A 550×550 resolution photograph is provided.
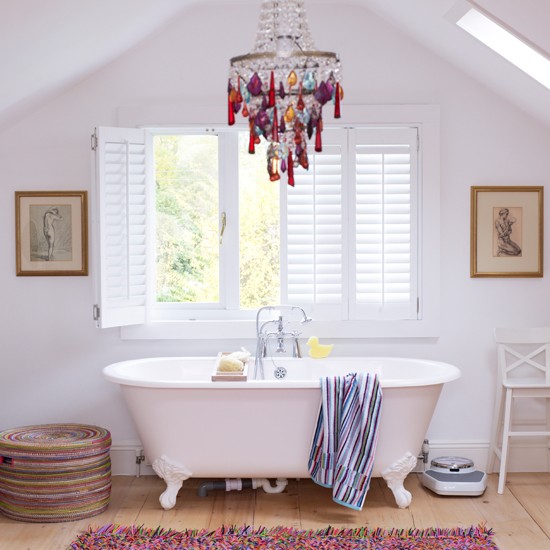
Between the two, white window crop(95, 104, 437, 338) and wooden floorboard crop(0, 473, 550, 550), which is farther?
white window crop(95, 104, 437, 338)

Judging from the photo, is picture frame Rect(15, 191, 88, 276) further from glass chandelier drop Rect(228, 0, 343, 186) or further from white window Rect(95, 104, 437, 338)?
glass chandelier drop Rect(228, 0, 343, 186)

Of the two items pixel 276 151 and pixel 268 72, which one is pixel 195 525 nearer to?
pixel 276 151

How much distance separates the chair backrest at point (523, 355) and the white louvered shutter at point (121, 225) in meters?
1.99

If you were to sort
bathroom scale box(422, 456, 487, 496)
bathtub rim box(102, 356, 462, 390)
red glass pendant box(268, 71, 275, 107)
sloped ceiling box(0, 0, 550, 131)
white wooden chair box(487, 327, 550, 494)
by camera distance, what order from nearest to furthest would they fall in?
red glass pendant box(268, 71, 275, 107), sloped ceiling box(0, 0, 550, 131), bathtub rim box(102, 356, 462, 390), bathroom scale box(422, 456, 487, 496), white wooden chair box(487, 327, 550, 494)

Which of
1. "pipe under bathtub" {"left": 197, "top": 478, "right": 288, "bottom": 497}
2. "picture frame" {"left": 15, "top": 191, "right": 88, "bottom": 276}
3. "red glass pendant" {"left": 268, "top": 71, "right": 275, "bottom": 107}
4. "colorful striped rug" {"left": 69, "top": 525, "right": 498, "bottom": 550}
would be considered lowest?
"colorful striped rug" {"left": 69, "top": 525, "right": 498, "bottom": 550}

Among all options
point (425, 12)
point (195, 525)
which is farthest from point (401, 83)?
point (195, 525)

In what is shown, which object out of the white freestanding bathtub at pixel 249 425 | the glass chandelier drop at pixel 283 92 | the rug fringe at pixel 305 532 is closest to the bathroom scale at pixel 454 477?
the white freestanding bathtub at pixel 249 425

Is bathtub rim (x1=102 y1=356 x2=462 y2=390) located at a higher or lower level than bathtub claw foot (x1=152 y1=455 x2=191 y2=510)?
higher

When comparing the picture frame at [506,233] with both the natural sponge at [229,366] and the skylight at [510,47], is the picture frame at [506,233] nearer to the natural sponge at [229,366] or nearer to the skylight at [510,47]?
the skylight at [510,47]

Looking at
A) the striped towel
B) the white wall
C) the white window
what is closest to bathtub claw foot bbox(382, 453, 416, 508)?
the striped towel

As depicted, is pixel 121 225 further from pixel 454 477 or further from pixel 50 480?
pixel 454 477

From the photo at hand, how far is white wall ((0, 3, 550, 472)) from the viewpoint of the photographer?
4602 millimetres

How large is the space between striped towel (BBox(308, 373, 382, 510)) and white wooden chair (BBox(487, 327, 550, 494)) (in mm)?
854

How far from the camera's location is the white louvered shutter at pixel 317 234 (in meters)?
4.62
